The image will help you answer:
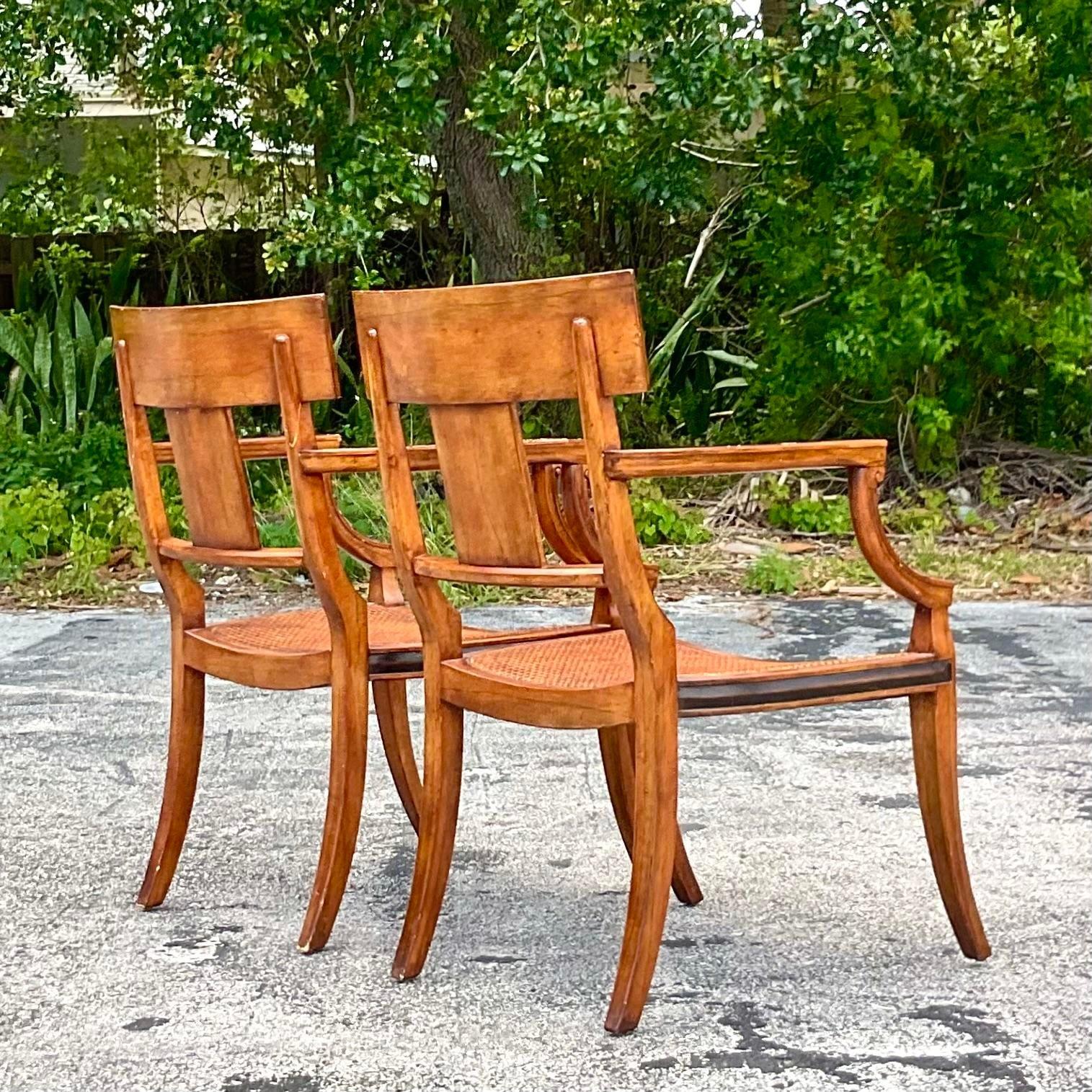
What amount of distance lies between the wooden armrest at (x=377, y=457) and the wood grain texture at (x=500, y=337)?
0.60 feet

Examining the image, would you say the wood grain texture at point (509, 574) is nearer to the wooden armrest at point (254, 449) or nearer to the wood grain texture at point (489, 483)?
the wood grain texture at point (489, 483)

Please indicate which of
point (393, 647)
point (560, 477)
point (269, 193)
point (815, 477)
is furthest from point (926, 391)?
point (393, 647)

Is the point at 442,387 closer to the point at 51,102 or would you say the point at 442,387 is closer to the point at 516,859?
the point at 516,859

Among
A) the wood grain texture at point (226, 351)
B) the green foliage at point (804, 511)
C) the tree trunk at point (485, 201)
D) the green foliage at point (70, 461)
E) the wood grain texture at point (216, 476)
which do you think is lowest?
the green foliage at point (804, 511)

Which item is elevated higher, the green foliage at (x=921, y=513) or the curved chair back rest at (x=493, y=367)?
the curved chair back rest at (x=493, y=367)

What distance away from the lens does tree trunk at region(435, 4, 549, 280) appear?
9.14 meters

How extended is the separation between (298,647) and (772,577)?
4.50m

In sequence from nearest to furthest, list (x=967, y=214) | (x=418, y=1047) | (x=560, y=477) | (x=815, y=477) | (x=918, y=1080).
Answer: (x=918, y=1080) → (x=418, y=1047) → (x=560, y=477) → (x=967, y=214) → (x=815, y=477)

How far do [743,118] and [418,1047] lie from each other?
5381mm

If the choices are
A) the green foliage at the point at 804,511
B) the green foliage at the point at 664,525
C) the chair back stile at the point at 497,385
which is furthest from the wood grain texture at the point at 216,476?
the green foliage at the point at 804,511

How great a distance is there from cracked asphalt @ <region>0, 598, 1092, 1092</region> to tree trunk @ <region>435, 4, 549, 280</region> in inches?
171

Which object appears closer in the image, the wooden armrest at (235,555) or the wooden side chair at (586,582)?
the wooden side chair at (586,582)

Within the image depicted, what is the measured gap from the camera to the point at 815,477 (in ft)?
31.0

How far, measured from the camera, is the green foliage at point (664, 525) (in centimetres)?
856
